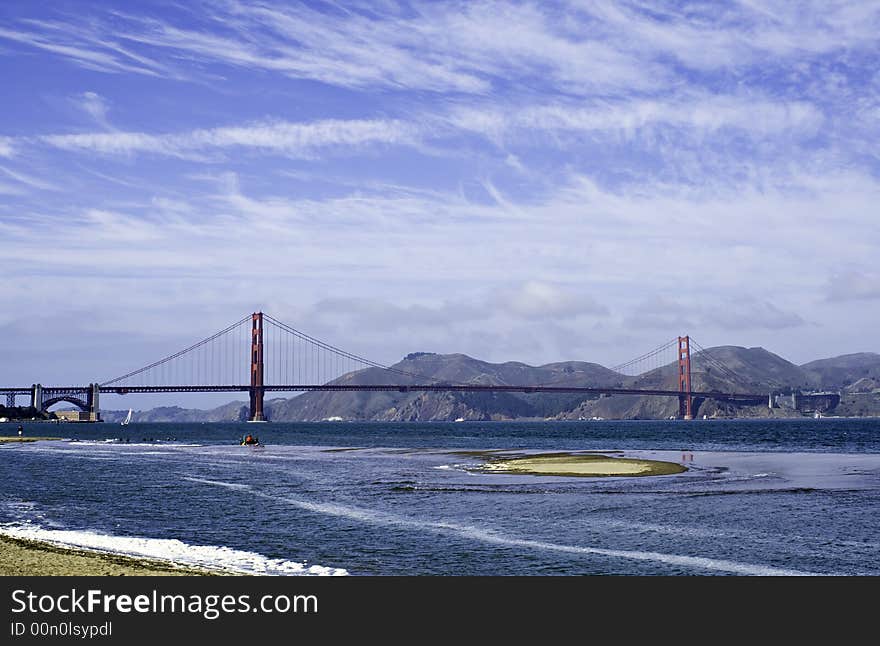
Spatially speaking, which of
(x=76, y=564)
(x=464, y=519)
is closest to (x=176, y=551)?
(x=76, y=564)

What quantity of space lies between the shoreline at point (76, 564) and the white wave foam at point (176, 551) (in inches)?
30.5

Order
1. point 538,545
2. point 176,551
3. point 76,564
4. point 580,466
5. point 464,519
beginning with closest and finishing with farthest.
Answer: point 76,564
point 176,551
point 538,545
point 464,519
point 580,466

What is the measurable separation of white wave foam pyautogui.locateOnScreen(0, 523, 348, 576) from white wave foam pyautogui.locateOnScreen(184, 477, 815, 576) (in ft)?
23.6

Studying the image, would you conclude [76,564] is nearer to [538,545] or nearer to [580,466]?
[538,545]

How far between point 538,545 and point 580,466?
36.3 meters

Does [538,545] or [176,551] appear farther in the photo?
[538,545]

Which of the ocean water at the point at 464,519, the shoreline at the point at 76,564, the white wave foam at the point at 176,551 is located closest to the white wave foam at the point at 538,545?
the ocean water at the point at 464,519

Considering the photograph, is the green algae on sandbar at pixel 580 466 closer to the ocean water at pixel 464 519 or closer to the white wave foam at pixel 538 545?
the ocean water at pixel 464 519

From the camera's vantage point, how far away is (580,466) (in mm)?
64312

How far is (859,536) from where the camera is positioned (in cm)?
2998
